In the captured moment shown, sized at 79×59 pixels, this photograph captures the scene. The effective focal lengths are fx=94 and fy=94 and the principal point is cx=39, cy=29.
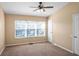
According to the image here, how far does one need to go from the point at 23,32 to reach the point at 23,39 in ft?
0.51

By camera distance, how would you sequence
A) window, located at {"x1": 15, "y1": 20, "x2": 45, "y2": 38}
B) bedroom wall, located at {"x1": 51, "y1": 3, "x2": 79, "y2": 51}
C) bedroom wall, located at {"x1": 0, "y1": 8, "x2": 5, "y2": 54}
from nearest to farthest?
bedroom wall, located at {"x1": 0, "y1": 8, "x2": 5, "y2": 54}, window, located at {"x1": 15, "y1": 20, "x2": 45, "y2": 38}, bedroom wall, located at {"x1": 51, "y1": 3, "x2": 79, "y2": 51}

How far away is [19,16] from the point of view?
1961 millimetres

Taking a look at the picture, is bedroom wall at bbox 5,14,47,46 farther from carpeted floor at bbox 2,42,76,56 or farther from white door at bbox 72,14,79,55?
white door at bbox 72,14,79,55

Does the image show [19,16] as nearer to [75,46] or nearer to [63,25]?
[63,25]

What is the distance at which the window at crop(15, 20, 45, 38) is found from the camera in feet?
6.21

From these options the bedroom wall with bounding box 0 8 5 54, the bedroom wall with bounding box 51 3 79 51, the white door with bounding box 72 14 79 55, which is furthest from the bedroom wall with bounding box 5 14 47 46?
the white door with bounding box 72 14 79 55

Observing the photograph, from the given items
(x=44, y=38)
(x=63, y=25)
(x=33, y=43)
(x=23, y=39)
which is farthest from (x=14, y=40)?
(x=63, y=25)

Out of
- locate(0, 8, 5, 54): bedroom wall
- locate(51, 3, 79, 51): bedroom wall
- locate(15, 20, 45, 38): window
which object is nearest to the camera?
locate(0, 8, 5, 54): bedroom wall

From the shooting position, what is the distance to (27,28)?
191cm

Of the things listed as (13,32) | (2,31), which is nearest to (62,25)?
(13,32)

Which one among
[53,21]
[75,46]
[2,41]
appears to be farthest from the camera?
[53,21]

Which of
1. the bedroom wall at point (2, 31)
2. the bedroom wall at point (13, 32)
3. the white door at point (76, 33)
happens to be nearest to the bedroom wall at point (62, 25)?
the white door at point (76, 33)

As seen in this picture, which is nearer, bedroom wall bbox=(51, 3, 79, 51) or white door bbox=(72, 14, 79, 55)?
white door bbox=(72, 14, 79, 55)

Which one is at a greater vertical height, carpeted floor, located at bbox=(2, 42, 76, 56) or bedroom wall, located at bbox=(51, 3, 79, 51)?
bedroom wall, located at bbox=(51, 3, 79, 51)
